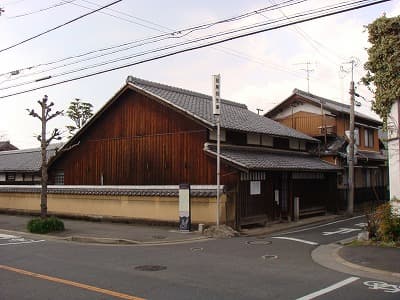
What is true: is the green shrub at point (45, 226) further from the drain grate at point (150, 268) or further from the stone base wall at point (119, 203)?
the drain grate at point (150, 268)

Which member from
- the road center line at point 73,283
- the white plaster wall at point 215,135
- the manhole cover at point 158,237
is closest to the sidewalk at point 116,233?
the manhole cover at point 158,237

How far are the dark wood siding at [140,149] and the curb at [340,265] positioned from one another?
5.83m

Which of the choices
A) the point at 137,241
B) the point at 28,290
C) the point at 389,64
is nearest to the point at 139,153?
the point at 137,241

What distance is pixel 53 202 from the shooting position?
86.5ft

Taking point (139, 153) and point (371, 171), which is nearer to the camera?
point (139, 153)

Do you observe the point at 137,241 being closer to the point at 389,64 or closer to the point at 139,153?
the point at 139,153

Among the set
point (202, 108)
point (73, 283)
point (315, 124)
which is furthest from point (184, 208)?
point (315, 124)

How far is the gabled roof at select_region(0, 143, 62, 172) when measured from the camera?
31828 mm

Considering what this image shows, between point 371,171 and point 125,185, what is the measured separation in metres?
19.2

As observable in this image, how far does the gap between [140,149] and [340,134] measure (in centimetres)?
1485

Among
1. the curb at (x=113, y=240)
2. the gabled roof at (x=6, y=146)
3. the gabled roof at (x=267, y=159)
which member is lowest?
the curb at (x=113, y=240)

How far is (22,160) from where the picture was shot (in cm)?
3491

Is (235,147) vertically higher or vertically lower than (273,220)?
higher

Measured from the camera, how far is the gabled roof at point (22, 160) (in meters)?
31.8
